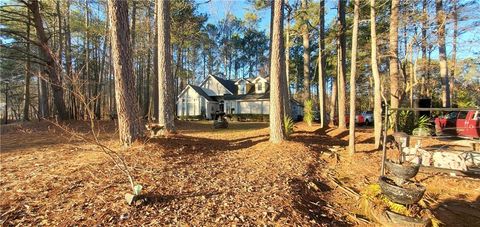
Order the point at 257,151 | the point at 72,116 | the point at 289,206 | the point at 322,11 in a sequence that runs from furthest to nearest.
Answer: the point at 72,116, the point at 322,11, the point at 257,151, the point at 289,206

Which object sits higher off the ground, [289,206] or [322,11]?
[322,11]

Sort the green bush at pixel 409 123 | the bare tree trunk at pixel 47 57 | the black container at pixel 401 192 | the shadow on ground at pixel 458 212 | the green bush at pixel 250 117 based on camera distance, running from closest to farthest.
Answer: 1. the black container at pixel 401 192
2. the shadow on ground at pixel 458 212
3. the green bush at pixel 409 123
4. the bare tree trunk at pixel 47 57
5. the green bush at pixel 250 117

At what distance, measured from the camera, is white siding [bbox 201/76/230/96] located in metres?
29.1

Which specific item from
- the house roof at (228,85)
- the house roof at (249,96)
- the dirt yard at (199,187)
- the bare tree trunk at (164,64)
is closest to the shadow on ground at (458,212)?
the dirt yard at (199,187)

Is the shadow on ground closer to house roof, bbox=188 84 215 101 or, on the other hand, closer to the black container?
the black container

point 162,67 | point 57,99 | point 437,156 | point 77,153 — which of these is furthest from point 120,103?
point 57,99

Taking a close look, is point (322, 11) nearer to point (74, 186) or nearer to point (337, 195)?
point (337, 195)

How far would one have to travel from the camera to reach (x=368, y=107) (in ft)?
121

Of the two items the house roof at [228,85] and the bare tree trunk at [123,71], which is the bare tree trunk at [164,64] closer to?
the bare tree trunk at [123,71]

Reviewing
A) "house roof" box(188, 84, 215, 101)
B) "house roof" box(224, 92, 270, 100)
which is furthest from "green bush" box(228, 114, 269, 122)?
"house roof" box(188, 84, 215, 101)

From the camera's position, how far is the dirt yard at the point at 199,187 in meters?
3.27

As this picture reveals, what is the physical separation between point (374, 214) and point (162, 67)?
786 centimetres

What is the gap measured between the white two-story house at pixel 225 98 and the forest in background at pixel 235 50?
2738 millimetres

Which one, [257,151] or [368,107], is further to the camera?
[368,107]
